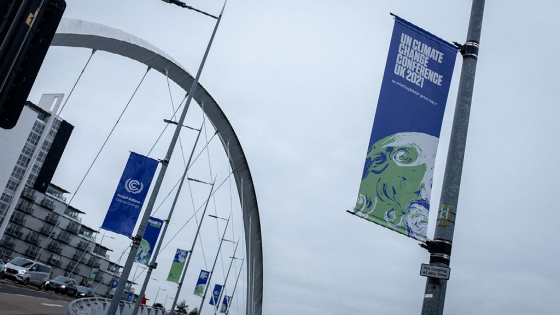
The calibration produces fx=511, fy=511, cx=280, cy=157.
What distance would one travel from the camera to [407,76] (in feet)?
26.8

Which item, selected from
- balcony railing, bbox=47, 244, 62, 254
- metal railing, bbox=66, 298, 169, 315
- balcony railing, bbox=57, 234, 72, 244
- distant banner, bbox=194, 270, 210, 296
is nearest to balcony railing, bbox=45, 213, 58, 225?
balcony railing, bbox=57, 234, 72, 244

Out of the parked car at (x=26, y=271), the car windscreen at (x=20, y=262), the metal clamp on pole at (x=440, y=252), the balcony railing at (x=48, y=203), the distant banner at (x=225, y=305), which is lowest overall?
the parked car at (x=26, y=271)

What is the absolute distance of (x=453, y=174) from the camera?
7520 millimetres

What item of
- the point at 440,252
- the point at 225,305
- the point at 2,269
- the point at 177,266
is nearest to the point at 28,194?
the point at 225,305

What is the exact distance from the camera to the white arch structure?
16953mm

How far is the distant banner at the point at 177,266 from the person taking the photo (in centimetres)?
3475

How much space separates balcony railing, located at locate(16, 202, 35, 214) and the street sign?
11496cm

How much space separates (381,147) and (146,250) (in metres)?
20.7

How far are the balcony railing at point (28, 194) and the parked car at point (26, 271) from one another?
254 feet

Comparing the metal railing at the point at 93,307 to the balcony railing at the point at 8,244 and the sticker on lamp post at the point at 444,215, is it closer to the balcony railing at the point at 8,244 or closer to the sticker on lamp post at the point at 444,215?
the sticker on lamp post at the point at 444,215

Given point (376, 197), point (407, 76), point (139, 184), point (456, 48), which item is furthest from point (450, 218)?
point (139, 184)

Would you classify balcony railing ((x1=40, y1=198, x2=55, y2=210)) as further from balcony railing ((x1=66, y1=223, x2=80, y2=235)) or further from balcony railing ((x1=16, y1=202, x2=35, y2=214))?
balcony railing ((x1=66, y1=223, x2=80, y2=235))

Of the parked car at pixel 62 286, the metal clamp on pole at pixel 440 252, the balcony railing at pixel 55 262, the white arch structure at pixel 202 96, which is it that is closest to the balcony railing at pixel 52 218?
the balcony railing at pixel 55 262

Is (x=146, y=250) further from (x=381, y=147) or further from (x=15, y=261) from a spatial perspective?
(x=381, y=147)
